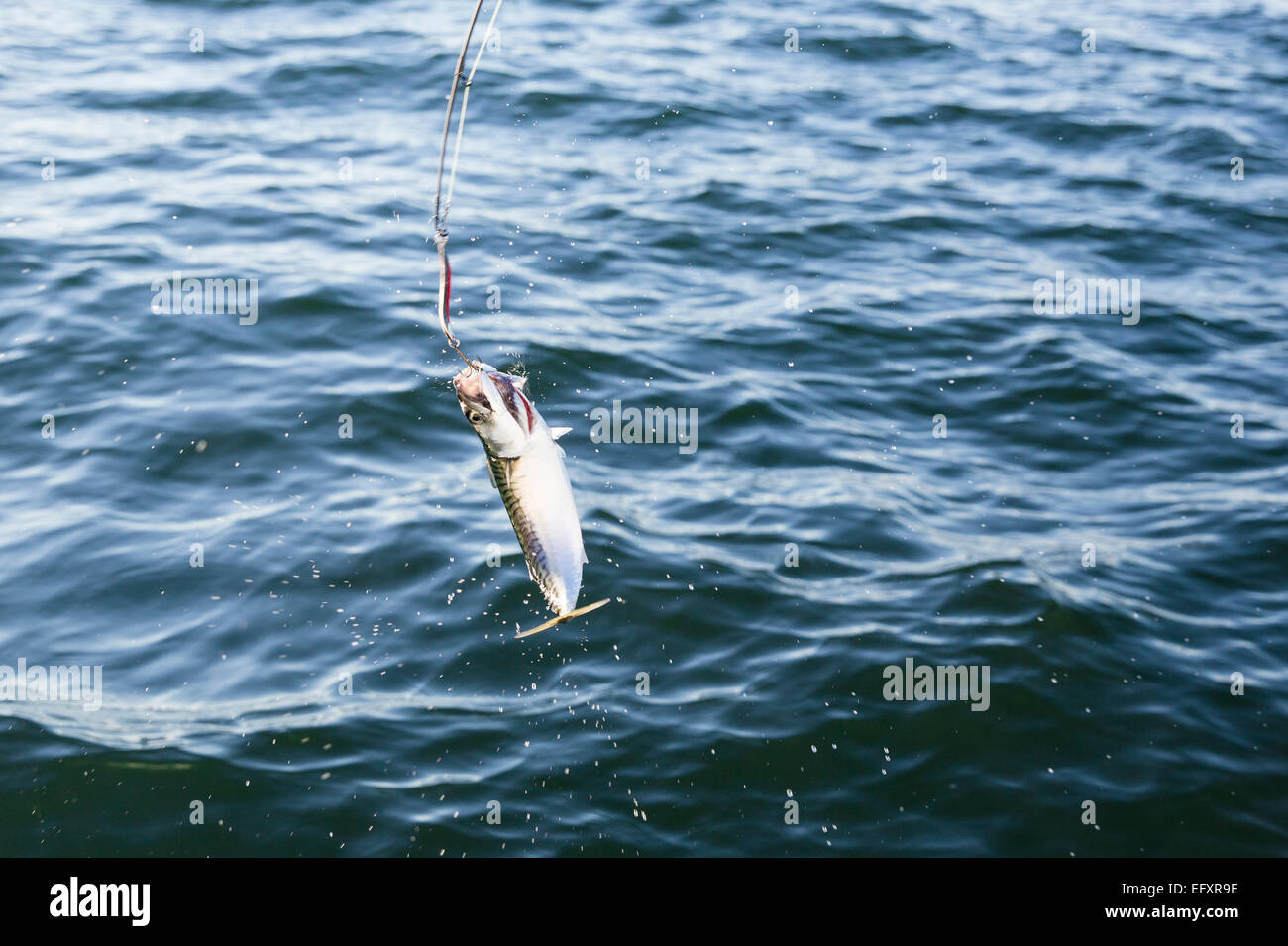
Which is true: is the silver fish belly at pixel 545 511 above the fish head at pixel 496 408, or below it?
below

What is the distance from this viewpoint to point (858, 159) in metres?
13.5

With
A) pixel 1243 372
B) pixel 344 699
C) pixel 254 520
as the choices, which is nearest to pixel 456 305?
pixel 254 520

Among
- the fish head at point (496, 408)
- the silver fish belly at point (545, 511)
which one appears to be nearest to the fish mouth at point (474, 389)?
the fish head at point (496, 408)

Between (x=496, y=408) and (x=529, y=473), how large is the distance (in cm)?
28

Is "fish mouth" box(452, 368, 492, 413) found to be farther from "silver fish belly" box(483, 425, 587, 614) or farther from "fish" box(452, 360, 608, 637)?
"silver fish belly" box(483, 425, 587, 614)

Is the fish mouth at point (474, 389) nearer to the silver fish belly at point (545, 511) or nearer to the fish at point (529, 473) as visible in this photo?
the fish at point (529, 473)

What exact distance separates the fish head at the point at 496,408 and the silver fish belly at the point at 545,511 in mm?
44

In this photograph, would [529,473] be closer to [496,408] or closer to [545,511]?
[545,511]

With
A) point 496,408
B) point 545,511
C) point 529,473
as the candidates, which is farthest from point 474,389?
point 545,511

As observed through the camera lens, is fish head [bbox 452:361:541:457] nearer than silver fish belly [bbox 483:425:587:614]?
Yes

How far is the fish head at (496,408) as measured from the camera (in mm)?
3820

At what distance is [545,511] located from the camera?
13.4 feet

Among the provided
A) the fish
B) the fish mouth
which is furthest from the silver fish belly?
the fish mouth

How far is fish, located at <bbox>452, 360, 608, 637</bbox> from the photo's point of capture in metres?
3.85
